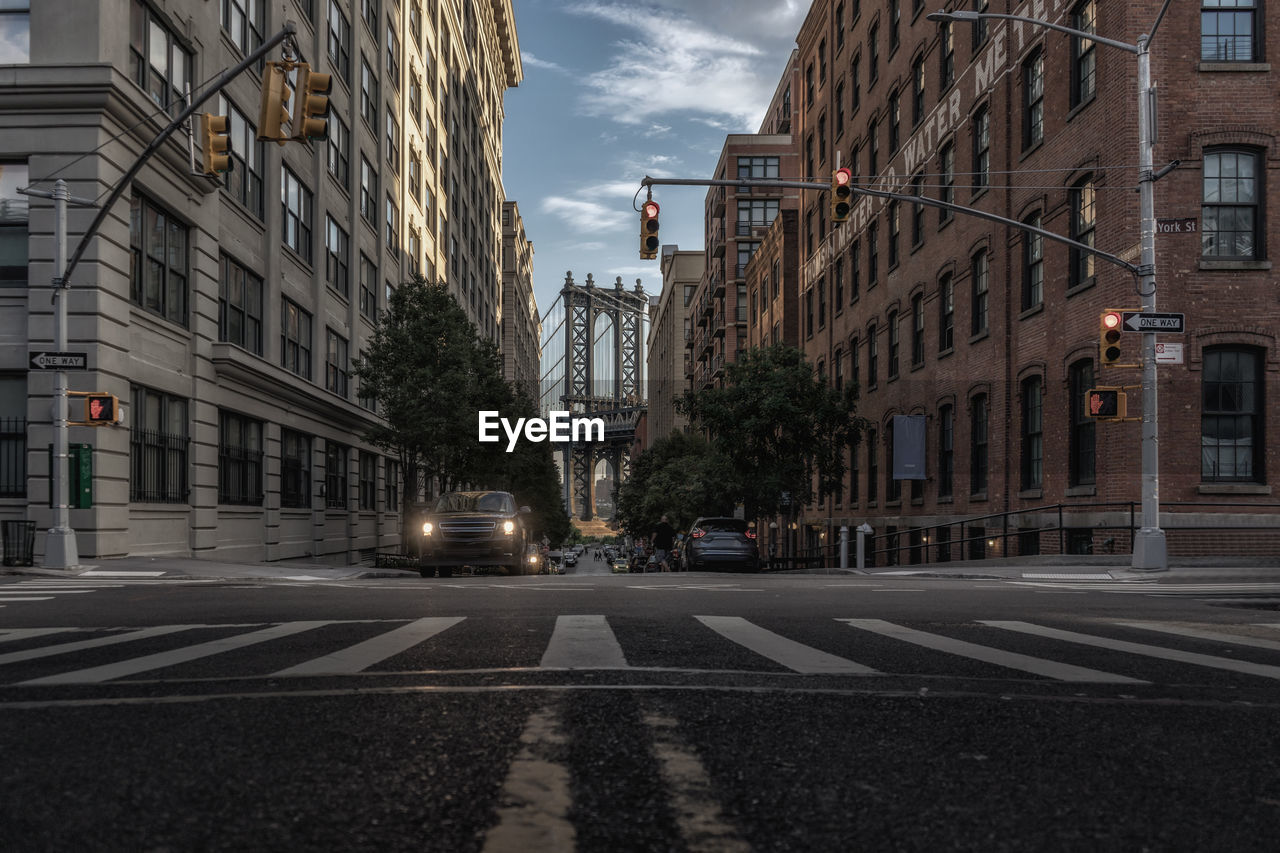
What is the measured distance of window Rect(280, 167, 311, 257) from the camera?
96.0ft

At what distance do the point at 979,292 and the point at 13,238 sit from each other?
866 inches

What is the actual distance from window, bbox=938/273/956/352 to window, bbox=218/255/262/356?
1864 centimetres

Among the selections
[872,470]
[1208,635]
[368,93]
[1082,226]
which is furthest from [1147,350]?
[368,93]

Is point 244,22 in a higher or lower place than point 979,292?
higher

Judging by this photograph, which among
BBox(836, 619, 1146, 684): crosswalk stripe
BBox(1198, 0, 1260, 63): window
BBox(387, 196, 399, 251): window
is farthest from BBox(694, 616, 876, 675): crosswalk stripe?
BBox(387, 196, 399, 251): window

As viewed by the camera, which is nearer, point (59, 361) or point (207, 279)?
point (59, 361)

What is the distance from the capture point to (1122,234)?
68.3ft

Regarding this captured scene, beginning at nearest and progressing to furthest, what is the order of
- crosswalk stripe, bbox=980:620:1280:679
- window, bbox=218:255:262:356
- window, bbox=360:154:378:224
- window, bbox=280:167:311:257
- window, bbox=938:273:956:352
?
crosswalk stripe, bbox=980:620:1280:679 → window, bbox=218:255:262:356 → window, bbox=280:167:311:257 → window, bbox=938:273:956:352 → window, bbox=360:154:378:224

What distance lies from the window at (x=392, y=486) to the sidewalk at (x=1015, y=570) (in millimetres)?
20545

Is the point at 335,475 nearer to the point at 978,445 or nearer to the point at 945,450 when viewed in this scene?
the point at 945,450

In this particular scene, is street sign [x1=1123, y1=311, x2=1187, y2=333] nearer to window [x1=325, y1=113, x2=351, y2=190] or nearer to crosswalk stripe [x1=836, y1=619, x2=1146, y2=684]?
crosswalk stripe [x1=836, y1=619, x2=1146, y2=684]

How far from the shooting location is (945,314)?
30391 millimetres

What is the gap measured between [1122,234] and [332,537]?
2435cm

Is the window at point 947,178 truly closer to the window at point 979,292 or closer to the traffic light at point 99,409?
the window at point 979,292
